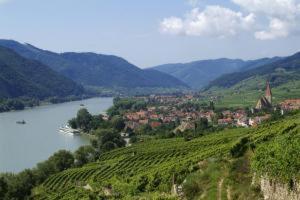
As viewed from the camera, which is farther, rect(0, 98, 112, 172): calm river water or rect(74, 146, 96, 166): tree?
rect(0, 98, 112, 172): calm river water

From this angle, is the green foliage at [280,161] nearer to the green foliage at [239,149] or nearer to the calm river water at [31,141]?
the green foliage at [239,149]

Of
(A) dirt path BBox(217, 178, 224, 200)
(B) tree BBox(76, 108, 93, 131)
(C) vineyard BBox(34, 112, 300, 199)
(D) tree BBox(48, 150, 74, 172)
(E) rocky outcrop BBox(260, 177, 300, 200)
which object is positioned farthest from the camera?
(B) tree BBox(76, 108, 93, 131)

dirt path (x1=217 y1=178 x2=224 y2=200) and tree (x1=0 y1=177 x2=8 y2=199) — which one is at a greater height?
dirt path (x1=217 y1=178 x2=224 y2=200)

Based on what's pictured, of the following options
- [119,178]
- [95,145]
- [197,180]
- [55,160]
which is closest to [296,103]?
[95,145]

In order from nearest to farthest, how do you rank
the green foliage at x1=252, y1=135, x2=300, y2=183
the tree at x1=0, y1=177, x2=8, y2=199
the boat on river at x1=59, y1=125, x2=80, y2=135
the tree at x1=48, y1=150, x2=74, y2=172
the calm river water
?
the green foliage at x1=252, y1=135, x2=300, y2=183
the tree at x1=0, y1=177, x2=8, y2=199
the tree at x1=48, y1=150, x2=74, y2=172
the calm river water
the boat on river at x1=59, y1=125, x2=80, y2=135

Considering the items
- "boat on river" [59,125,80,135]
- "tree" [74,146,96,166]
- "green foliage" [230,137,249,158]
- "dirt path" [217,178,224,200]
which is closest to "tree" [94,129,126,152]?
"tree" [74,146,96,166]

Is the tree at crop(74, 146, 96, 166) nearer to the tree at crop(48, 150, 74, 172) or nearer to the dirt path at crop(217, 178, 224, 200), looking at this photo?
the tree at crop(48, 150, 74, 172)

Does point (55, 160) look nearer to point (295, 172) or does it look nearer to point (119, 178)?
point (119, 178)

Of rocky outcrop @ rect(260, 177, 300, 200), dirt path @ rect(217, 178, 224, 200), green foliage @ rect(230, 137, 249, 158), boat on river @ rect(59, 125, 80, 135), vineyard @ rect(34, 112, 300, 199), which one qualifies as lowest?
boat on river @ rect(59, 125, 80, 135)
